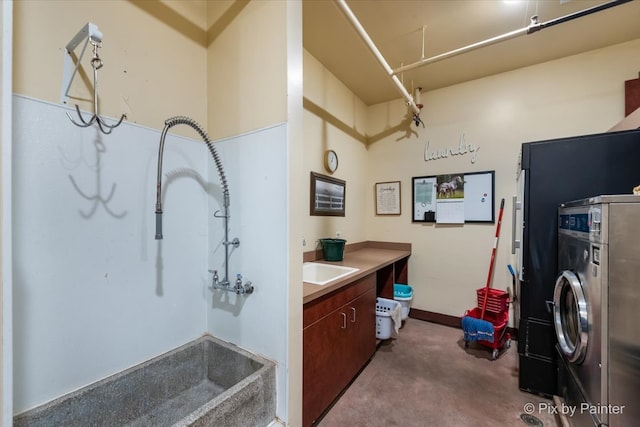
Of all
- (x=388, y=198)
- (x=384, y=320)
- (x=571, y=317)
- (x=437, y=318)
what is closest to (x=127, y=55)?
(x=384, y=320)

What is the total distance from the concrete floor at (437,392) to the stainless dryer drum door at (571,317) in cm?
62

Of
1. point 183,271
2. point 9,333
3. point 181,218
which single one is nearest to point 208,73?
point 181,218

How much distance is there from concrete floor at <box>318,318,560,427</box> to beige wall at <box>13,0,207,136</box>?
2.16 meters

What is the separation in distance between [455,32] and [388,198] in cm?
188

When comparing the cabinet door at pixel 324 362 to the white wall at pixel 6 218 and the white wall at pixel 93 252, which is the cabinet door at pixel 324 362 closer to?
the white wall at pixel 93 252

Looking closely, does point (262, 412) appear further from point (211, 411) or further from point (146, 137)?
point (146, 137)

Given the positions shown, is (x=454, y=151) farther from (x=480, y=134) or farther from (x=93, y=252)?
(x=93, y=252)

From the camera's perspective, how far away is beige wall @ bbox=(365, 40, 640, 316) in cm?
244

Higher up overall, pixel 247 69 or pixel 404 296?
pixel 247 69

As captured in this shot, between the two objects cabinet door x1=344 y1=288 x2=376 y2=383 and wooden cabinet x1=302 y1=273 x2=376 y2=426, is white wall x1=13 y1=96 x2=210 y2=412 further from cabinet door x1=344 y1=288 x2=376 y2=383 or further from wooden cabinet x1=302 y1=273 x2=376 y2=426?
cabinet door x1=344 y1=288 x2=376 y2=383

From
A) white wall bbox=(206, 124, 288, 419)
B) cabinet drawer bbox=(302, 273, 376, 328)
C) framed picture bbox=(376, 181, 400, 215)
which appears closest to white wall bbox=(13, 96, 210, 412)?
white wall bbox=(206, 124, 288, 419)

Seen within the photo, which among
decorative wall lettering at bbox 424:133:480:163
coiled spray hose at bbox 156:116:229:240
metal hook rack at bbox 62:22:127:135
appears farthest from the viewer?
decorative wall lettering at bbox 424:133:480:163

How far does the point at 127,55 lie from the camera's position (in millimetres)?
1320

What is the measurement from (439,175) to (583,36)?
1628 millimetres
